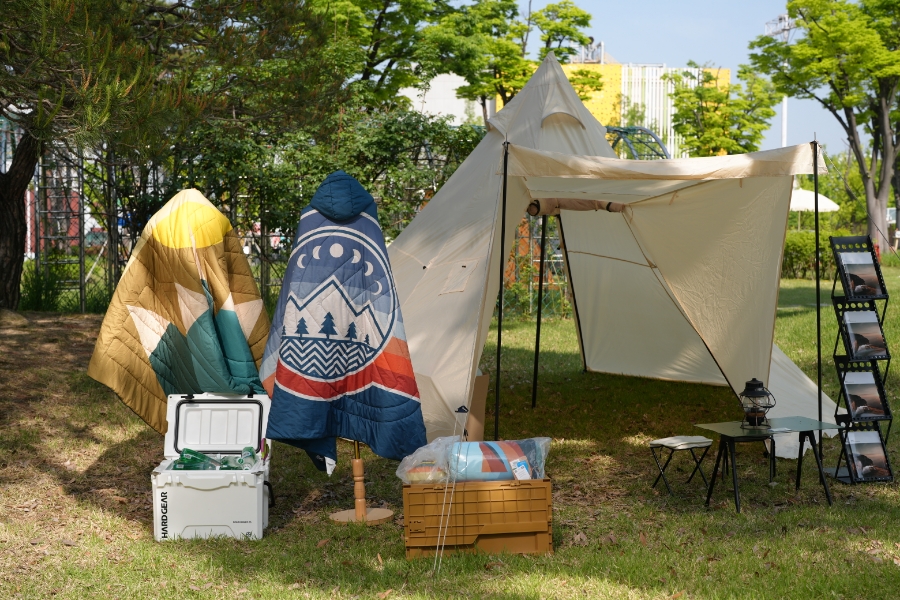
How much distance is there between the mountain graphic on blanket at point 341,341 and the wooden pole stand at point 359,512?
18cm

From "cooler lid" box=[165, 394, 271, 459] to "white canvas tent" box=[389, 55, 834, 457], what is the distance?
112cm

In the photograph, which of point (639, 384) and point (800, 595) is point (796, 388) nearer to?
point (639, 384)

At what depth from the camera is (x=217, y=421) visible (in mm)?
4375

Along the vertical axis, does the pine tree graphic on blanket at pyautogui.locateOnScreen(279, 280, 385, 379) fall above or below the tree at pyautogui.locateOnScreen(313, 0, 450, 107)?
below

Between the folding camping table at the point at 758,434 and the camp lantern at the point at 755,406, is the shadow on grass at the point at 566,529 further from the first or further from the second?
the camp lantern at the point at 755,406

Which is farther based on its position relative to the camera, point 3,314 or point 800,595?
point 3,314

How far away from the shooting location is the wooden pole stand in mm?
4328

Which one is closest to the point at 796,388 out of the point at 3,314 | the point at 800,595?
the point at 800,595

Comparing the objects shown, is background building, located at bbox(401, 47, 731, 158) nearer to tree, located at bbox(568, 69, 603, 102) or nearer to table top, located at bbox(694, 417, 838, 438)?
tree, located at bbox(568, 69, 603, 102)

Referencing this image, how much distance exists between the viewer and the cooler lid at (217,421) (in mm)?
4312

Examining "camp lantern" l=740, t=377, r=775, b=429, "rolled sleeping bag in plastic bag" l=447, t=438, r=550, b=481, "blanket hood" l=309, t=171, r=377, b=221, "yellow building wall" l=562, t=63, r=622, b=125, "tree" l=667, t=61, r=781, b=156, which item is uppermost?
"yellow building wall" l=562, t=63, r=622, b=125

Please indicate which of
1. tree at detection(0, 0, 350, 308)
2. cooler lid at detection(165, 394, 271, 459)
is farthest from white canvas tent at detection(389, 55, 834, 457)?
tree at detection(0, 0, 350, 308)

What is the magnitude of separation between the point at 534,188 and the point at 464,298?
3.53 ft

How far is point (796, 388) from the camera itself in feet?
19.6
